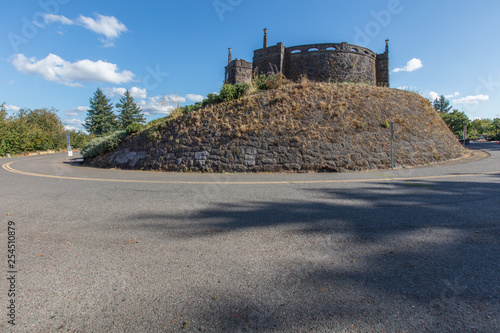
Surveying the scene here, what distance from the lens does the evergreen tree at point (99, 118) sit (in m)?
62.8

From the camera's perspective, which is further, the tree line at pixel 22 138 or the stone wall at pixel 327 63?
the tree line at pixel 22 138

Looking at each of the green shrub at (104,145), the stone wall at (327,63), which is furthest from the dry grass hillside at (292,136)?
the stone wall at (327,63)

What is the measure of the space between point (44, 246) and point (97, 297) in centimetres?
164

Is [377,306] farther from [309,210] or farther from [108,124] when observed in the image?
[108,124]

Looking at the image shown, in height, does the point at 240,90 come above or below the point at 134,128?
above

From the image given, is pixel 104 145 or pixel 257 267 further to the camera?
pixel 104 145

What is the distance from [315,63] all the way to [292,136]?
11.7 m

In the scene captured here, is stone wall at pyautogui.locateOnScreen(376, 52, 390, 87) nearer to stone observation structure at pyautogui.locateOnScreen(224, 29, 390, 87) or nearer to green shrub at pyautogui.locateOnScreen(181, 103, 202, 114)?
stone observation structure at pyautogui.locateOnScreen(224, 29, 390, 87)

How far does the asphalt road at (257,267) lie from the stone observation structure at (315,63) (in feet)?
58.2

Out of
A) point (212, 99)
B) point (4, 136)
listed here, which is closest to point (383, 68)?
point (212, 99)

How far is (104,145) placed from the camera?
1558cm

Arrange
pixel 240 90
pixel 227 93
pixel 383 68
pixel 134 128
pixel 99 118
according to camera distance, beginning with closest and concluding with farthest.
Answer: pixel 227 93 → pixel 240 90 → pixel 134 128 → pixel 383 68 → pixel 99 118

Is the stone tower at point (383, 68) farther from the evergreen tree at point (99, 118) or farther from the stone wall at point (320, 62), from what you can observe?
the evergreen tree at point (99, 118)

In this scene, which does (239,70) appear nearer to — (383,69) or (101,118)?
(383,69)
